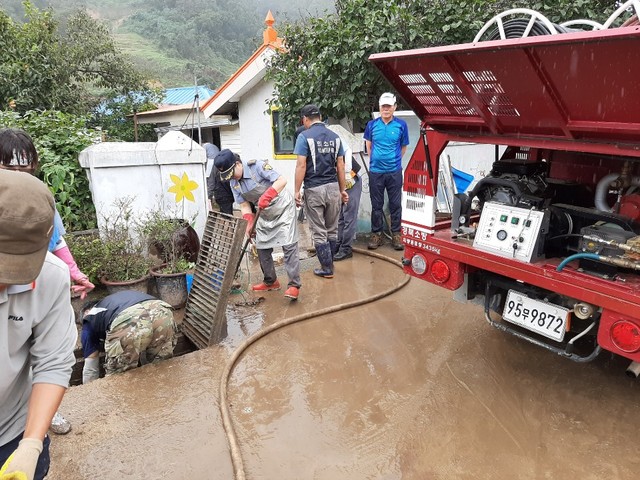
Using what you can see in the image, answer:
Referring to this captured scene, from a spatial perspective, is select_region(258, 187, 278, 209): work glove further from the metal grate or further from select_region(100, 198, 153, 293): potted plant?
select_region(100, 198, 153, 293): potted plant

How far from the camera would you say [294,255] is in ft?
15.5

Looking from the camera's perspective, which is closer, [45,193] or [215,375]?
[45,193]

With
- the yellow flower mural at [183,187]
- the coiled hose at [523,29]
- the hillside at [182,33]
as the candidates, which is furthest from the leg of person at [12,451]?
the hillside at [182,33]

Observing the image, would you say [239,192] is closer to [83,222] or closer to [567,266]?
[83,222]

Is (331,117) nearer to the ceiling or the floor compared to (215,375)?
nearer to the ceiling

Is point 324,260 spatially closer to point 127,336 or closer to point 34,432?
point 127,336

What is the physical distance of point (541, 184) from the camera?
123 inches

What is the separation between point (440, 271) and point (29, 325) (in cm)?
268

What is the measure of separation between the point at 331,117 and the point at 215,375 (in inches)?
225

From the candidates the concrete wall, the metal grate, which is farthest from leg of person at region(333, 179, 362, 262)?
the metal grate

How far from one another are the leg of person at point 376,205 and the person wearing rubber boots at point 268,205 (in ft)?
5.25

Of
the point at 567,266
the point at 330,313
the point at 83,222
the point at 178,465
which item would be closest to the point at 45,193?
the point at 178,465

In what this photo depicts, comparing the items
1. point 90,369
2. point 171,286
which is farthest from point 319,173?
point 90,369

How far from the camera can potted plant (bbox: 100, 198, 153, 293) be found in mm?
4277
